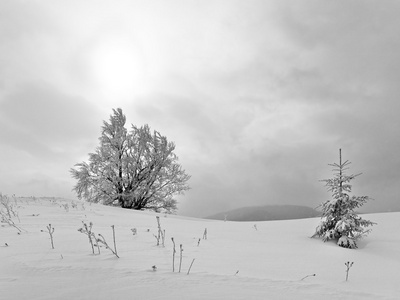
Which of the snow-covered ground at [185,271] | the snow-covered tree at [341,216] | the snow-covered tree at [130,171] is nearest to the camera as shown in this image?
the snow-covered ground at [185,271]

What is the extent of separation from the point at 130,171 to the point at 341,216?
14825 mm

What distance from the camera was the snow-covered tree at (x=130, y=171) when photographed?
58.0ft

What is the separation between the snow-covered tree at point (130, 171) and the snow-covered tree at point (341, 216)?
13808mm

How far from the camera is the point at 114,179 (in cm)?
1770

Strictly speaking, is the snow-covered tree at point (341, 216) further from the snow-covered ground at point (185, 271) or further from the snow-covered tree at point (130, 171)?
the snow-covered tree at point (130, 171)

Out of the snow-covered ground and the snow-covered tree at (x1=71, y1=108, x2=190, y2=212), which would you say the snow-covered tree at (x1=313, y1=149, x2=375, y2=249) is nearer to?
the snow-covered ground

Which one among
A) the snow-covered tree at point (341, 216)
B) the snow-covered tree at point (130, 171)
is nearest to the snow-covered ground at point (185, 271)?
the snow-covered tree at point (341, 216)

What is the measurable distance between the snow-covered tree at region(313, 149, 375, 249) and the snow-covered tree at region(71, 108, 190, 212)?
45.3ft

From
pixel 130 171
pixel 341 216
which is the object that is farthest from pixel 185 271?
pixel 130 171

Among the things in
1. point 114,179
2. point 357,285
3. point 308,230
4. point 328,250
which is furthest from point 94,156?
point 357,285

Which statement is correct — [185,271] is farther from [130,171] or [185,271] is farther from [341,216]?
[130,171]

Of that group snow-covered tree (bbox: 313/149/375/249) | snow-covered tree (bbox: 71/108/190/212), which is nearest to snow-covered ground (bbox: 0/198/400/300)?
snow-covered tree (bbox: 313/149/375/249)

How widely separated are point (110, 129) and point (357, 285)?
18.1m

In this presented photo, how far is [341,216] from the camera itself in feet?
17.7
